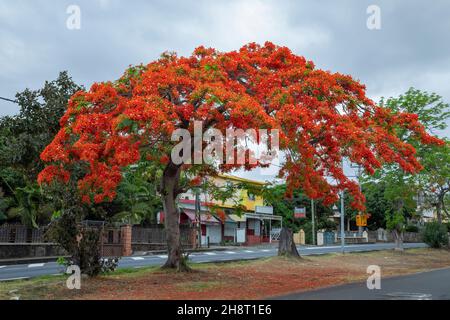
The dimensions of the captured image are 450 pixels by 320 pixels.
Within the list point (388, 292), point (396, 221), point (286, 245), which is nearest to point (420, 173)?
point (396, 221)

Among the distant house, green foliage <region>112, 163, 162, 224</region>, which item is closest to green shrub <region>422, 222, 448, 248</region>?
the distant house

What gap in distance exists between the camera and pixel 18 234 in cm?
2856

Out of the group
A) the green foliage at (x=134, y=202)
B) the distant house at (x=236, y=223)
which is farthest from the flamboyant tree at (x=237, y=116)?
the distant house at (x=236, y=223)

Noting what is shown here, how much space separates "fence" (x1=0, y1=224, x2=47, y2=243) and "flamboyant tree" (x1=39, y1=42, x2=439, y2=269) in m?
14.9

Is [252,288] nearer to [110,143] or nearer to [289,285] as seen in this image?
[289,285]

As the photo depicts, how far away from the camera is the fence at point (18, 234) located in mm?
27875

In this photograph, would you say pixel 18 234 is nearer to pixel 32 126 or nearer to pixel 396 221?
pixel 32 126

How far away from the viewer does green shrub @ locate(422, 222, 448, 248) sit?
39062 millimetres

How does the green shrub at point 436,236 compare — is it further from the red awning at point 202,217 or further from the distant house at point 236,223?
the red awning at point 202,217

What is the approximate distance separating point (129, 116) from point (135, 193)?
2432 centimetres

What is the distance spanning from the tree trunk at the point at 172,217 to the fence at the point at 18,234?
13.6m

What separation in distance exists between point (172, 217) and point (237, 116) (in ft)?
19.1

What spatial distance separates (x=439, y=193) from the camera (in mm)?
38000
